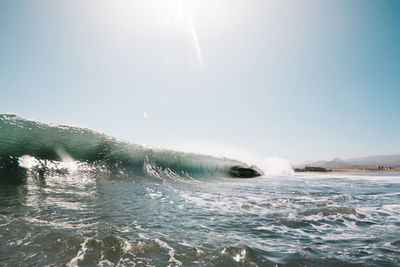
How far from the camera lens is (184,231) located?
3.20 metres

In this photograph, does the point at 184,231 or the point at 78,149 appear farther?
the point at 78,149

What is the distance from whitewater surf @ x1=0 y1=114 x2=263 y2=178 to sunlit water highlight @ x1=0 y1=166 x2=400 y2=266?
3825 mm

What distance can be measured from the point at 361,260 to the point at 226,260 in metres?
1.44

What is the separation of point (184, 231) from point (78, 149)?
337 inches

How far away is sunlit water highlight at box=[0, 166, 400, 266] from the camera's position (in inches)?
92.0

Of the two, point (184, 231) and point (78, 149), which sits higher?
point (78, 149)

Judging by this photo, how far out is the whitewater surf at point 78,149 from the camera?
8.68 meters

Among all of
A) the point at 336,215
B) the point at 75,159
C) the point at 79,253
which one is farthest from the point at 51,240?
the point at 75,159

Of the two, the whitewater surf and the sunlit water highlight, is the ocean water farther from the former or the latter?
the whitewater surf

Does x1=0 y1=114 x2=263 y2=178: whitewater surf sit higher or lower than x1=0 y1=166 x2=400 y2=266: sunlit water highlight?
higher

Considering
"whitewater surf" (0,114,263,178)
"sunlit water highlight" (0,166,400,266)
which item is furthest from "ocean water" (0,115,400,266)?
"whitewater surf" (0,114,263,178)

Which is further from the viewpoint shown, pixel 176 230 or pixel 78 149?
pixel 78 149

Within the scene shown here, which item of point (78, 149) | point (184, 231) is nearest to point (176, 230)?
point (184, 231)

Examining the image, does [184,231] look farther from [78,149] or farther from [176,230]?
[78,149]
